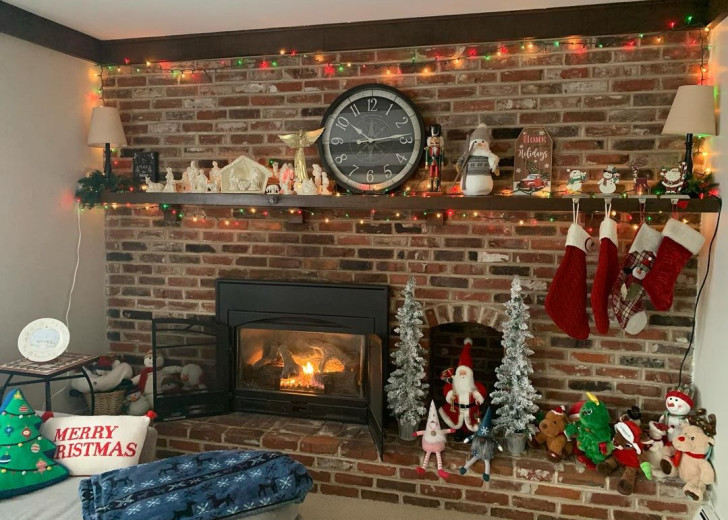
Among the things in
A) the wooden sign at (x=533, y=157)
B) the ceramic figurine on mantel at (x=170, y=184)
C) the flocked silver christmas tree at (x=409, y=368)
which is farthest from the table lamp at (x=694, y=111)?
the ceramic figurine on mantel at (x=170, y=184)

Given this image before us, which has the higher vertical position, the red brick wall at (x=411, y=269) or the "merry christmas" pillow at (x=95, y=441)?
the red brick wall at (x=411, y=269)

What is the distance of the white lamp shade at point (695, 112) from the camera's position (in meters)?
2.57

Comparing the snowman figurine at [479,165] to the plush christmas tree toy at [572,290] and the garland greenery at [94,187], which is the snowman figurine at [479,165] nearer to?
the plush christmas tree toy at [572,290]

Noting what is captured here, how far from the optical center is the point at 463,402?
115 inches

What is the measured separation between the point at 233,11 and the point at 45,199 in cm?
151

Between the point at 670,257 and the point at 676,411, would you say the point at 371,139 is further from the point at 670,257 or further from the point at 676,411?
the point at 676,411

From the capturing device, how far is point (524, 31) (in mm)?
2873

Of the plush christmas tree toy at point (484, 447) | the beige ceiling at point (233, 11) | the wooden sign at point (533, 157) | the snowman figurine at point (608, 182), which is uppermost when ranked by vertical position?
the beige ceiling at point (233, 11)

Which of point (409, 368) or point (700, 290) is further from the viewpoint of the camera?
point (409, 368)

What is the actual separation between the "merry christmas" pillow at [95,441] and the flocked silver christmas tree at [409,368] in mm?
1265

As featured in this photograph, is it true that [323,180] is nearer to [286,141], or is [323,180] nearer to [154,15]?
[286,141]

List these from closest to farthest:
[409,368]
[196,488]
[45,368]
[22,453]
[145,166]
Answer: [196,488] → [22,453] → [45,368] → [409,368] → [145,166]

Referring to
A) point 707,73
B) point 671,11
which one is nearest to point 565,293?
point 707,73

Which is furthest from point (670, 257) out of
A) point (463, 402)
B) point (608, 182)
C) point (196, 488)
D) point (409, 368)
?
point (196, 488)
